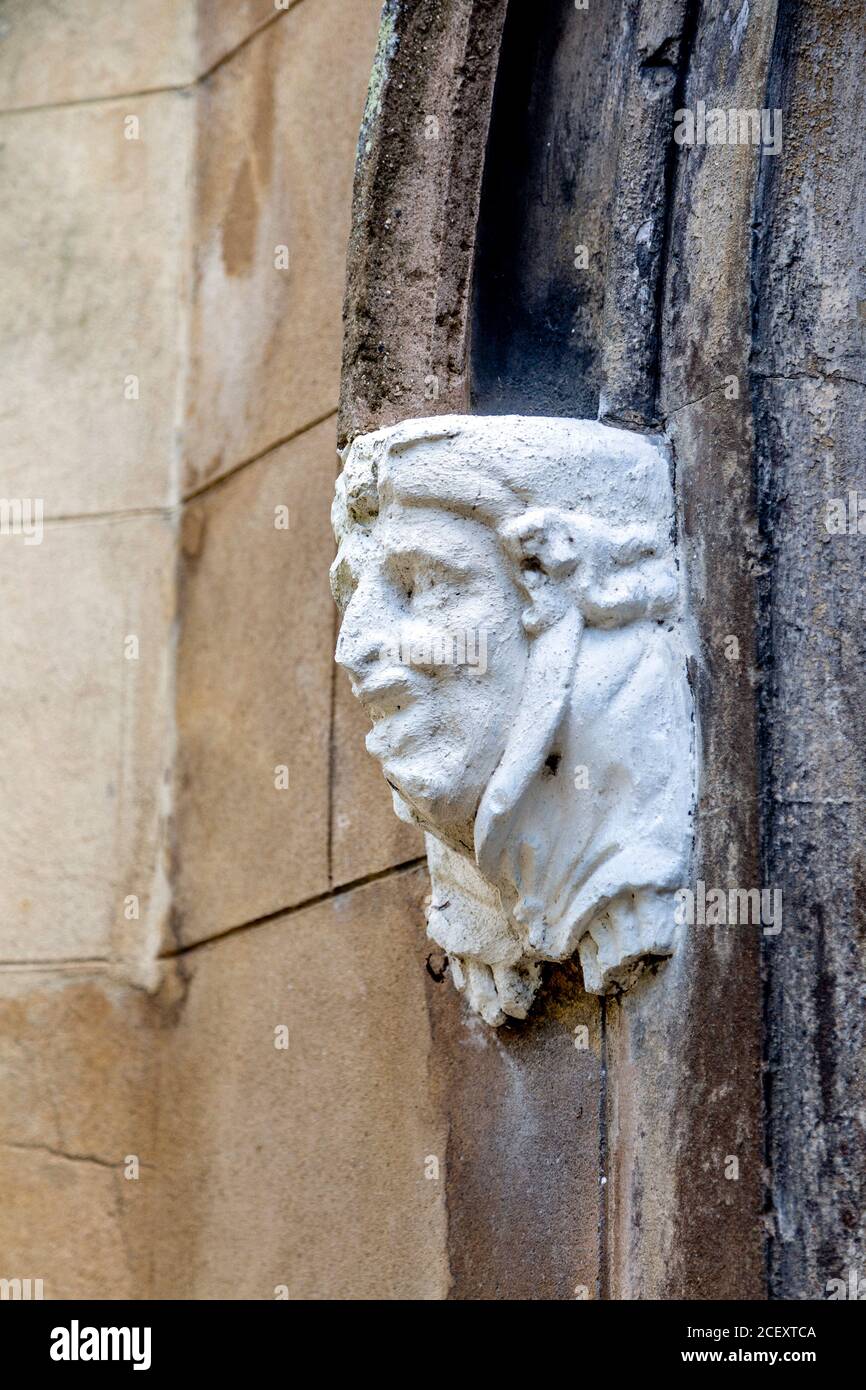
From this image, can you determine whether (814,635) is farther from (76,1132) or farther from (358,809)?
(76,1132)

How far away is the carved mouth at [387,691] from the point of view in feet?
5.67

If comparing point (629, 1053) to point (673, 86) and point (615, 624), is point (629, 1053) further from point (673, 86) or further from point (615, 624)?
point (673, 86)

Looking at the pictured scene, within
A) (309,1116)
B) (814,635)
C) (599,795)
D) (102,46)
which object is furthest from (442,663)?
(102,46)

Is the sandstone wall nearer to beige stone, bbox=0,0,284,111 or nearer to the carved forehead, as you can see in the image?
beige stone, bbox=0,0,284,111

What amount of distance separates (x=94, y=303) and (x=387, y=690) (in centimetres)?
130

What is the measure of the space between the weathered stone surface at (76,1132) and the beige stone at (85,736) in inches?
2.9

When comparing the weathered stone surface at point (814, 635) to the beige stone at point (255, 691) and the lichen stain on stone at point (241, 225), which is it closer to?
the beige stone at point (255, 691)

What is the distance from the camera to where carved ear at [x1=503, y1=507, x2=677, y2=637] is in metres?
1.71

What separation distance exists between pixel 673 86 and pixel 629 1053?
0.93 m

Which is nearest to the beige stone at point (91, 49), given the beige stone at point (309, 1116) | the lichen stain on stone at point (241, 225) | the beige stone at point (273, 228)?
the beige stone at point (273, 228)

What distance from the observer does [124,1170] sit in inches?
99.0

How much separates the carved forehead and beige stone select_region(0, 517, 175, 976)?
3.18ft

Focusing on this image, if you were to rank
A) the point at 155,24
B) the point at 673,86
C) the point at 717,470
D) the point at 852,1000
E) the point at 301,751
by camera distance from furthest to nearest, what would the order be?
the point at 155,24, the point at 301,751, the point at 673,86, the point at 717,470, the point at 852,1000
